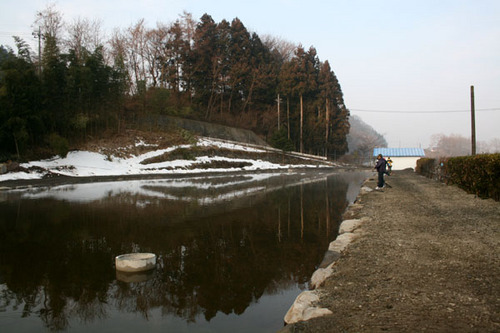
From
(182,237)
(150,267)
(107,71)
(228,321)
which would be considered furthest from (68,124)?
(228,321)

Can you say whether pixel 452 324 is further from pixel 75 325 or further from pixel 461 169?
pixel 461 169

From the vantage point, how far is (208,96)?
56656 millimetres

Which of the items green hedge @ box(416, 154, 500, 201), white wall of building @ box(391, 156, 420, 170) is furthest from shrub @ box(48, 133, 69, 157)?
white wall of building @ box(391, 156, 420, 170)

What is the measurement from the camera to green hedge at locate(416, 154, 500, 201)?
510 inches

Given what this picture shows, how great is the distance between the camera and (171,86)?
52250mm

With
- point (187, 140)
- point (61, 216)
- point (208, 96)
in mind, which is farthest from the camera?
point (208, 96)

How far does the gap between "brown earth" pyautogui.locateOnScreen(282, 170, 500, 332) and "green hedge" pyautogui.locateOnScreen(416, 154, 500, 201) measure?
4.95 meters

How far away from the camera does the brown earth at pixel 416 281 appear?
140 inches

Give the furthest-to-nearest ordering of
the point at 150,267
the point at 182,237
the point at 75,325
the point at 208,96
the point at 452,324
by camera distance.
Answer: the point at 208,96 < the point at 182,237 < the point at 150,267 < the point at 75,325 < the point at 452,324

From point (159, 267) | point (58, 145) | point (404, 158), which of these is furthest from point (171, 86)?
point (159, 267)

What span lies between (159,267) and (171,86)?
159ft

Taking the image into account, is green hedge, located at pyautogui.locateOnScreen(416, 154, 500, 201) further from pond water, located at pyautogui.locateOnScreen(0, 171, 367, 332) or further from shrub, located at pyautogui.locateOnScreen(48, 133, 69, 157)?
shrub, located at pyautogui.locateOnScreen(48, 133, 69, 157)

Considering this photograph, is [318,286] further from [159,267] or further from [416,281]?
[159,267]

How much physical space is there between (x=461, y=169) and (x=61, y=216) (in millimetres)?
16626
